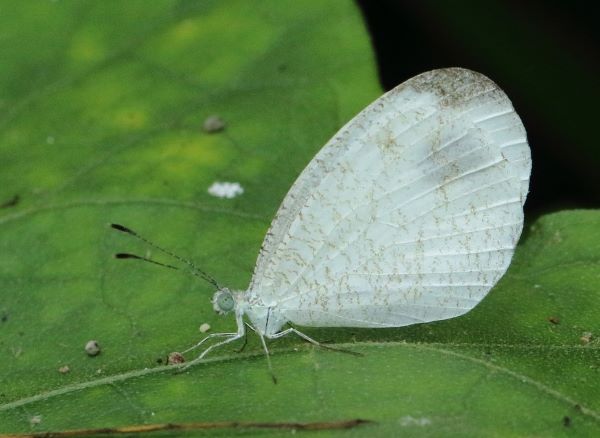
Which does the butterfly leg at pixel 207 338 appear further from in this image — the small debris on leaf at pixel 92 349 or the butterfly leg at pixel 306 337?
the small debris on leaf at pixel 92 349

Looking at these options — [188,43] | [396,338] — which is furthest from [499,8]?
[396,338]

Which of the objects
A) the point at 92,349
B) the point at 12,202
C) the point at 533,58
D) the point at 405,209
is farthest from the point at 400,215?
the point at 533,58

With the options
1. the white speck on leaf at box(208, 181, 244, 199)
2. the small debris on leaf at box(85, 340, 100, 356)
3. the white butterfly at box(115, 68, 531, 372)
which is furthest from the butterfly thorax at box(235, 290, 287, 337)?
the white speck on leaf at box(208, 181, 244, 199)

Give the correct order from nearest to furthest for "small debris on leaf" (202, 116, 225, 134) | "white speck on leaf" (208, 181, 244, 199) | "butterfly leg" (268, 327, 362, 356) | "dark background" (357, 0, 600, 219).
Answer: "butterfly leg" (268, 327, 362, 356) < "white speck on leaf" (208, 181, 244, 199) < "small debris on leaf" (202, 116, 225, 134) < "dark background" (357, 0, 600, 219)

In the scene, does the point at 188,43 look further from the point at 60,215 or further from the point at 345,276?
the point at 345,276

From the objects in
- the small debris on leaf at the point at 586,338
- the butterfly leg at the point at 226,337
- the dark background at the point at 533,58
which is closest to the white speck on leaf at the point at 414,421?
the small debris on leaf at the point at 586,338

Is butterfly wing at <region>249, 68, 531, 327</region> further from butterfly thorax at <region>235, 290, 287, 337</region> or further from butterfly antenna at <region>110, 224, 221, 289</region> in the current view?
butterfly antenna at <region>110, 224, 221, 289</region>
